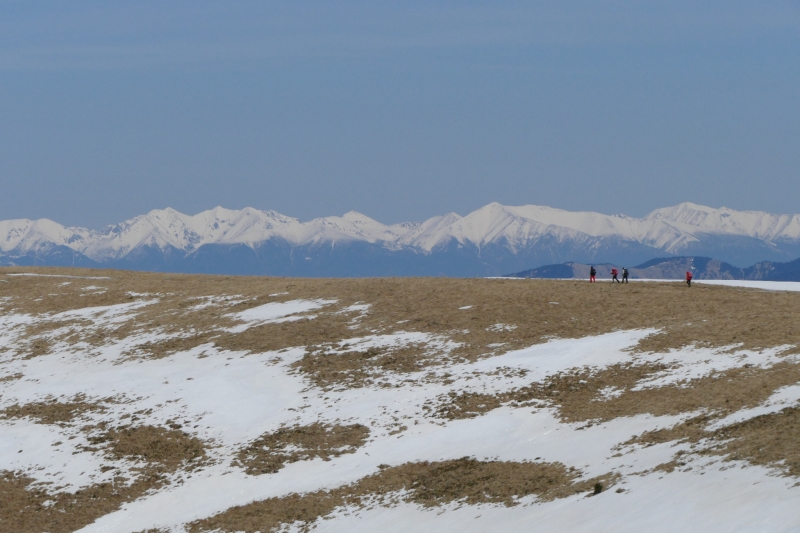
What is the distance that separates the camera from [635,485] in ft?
76.8

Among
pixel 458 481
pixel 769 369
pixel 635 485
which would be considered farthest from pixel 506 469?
pixel 769 369

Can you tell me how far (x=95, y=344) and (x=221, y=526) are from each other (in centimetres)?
2519

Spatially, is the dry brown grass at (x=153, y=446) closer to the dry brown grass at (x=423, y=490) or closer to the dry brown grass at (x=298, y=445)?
the dry brown grass at (x=298, y=445)

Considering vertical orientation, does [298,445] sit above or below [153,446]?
above

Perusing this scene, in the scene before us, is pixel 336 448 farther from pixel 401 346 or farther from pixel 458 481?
pixel 401 346

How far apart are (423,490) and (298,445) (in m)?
7.16

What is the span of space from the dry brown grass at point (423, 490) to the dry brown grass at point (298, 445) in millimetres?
3005

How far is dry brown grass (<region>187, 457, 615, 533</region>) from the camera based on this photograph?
2617 cm

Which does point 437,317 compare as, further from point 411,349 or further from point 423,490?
point 423,490

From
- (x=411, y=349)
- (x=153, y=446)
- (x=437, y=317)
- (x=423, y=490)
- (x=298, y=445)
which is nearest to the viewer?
(x=423, y=490)

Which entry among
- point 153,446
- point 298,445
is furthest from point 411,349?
point 153,446

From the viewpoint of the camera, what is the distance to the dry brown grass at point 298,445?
32031 millimetres

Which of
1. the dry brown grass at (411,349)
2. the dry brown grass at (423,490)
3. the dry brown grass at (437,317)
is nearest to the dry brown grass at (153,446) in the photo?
the dry brown grass at (411,349)

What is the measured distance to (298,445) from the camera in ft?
109
